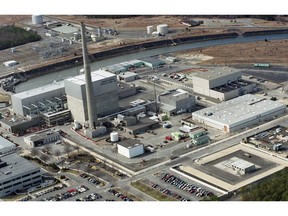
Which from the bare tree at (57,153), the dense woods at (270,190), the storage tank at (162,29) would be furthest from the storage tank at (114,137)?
the storage tank at (162,29)

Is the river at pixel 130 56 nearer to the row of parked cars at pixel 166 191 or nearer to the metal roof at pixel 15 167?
the metal roof at pixel 15 167

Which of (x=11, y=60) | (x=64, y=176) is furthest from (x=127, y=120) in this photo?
(x=11, y=60)

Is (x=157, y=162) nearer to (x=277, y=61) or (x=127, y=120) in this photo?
(x=127, y=120)

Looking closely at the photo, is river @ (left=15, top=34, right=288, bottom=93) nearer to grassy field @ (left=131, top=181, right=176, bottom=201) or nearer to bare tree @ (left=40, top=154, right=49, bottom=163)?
bare tree @ (left=40, top=154, right=49, bottom=163)

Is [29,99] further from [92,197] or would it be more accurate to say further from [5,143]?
[92,197]

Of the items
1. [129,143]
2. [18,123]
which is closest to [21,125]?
[18,123]
